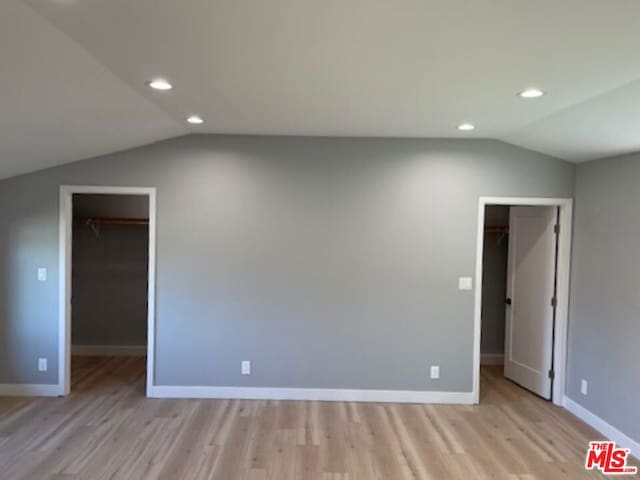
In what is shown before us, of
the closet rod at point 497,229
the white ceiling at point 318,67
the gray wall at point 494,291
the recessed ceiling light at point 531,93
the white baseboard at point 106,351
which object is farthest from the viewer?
the white baseboard at point 106,351

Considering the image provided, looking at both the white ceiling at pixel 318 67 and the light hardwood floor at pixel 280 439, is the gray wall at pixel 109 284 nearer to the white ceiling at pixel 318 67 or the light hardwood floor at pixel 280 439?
the light hardwood floor at pixel 280 439

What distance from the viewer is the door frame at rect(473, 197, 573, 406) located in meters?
4.00

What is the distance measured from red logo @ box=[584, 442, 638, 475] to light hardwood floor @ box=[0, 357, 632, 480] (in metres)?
0.08

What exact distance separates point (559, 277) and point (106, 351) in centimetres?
546

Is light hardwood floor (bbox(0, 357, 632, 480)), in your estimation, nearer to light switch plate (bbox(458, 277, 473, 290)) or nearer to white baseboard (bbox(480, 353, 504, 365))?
white baseboard (bbox(480, 353, 504, 365))

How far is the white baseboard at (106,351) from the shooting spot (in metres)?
5.37

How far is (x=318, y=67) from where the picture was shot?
2238mm

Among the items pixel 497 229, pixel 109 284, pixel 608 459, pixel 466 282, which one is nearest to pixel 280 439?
pixel 466 282

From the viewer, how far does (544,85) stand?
2396 mm

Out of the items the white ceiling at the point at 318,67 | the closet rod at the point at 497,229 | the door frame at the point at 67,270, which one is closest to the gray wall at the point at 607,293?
the white ceiling at the point at 318,67

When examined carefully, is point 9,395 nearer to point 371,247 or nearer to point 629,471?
point 371,247

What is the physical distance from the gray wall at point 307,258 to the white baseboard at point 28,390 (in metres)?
0.08

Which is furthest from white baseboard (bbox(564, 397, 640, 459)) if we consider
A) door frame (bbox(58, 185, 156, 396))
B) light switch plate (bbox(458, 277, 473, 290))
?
door frame (bbox(58, 185, 156, 396))

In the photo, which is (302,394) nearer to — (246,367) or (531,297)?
(246,367)
